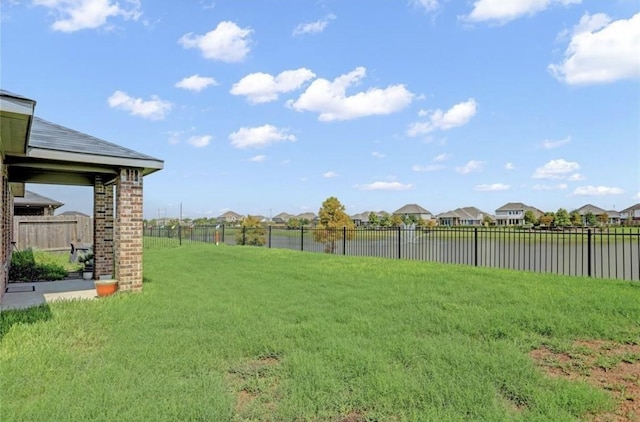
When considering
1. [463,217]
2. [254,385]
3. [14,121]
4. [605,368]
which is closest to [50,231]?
[14,121]

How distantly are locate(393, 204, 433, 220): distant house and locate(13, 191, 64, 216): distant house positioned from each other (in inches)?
2774

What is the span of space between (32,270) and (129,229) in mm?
5045

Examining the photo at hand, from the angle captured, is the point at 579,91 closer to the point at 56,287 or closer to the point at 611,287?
the point at 611,287

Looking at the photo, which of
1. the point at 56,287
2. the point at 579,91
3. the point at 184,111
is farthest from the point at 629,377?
the point at 184,111

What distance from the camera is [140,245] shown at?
7371 millimetres

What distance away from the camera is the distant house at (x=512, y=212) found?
76.8m

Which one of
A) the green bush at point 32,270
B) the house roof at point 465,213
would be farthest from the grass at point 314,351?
the house roof at point 465,213

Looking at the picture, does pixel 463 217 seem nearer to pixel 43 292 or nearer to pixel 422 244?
pixel 422 244

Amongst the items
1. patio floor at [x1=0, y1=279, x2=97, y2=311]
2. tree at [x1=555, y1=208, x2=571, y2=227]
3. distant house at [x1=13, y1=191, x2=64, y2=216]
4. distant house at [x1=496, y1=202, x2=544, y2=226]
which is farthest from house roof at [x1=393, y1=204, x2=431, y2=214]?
patio floor at [x1=0, y1=279, x2=97, y2=311]

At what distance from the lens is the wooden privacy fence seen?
15.0 metres

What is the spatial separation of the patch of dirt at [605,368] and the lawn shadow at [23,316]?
611 centimetres

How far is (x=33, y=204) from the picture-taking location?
61.3ft

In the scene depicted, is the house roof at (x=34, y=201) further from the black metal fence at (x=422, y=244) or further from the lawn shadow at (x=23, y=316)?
the lawn shadow at (x=23, y=316)

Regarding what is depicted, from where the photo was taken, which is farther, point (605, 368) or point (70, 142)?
point (70, 142)
